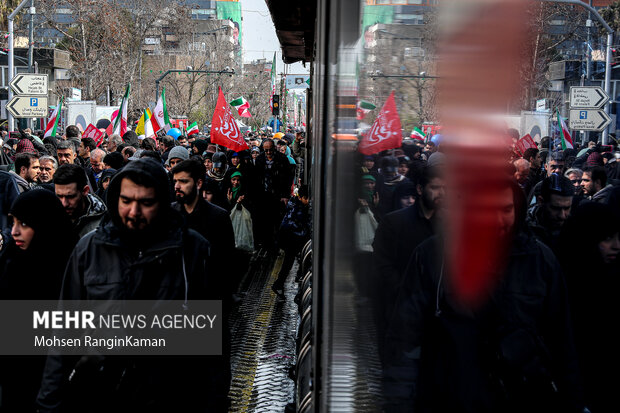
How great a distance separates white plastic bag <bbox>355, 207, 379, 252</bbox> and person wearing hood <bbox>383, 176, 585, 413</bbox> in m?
0.19

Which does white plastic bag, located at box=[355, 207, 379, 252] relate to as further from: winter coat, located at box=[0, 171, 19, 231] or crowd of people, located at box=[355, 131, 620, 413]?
winter coat, located at box=[0, 171, 19, 231]

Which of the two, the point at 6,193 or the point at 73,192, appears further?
the point at 6,193

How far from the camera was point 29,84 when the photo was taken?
54.4 feet

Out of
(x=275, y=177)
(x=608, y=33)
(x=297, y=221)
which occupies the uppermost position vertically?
(x=608, y=33)

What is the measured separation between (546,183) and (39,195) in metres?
3.06

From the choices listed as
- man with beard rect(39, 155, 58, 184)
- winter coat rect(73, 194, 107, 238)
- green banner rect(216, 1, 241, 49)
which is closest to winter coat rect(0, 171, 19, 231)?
man with beard rect(39, 155, 58, 184)

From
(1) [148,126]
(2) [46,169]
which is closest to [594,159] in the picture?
(2) [46,169]

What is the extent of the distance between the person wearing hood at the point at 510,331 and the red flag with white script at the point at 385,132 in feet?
0.70

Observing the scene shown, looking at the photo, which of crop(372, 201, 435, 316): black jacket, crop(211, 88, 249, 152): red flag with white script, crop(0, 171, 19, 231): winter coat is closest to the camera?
crop(372, 201, 435, 316): black jacket

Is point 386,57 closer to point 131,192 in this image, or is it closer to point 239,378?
point 131,192

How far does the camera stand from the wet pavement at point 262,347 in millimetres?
6109

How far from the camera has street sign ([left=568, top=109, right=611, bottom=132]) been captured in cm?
130

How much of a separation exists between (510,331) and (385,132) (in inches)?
17.6

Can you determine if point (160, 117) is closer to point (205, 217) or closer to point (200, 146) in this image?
point (200, 146)
